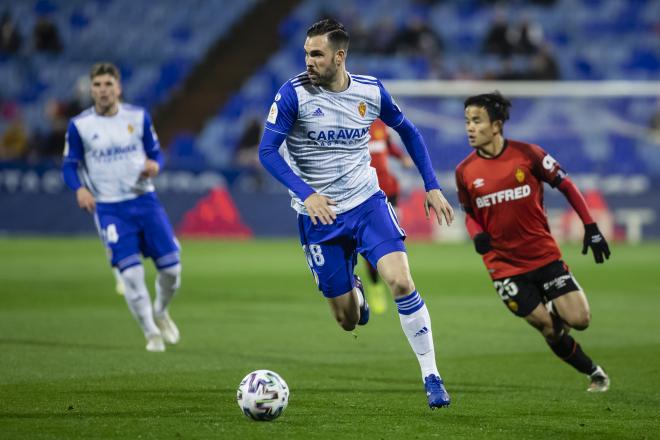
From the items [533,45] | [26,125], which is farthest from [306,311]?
[26,125]

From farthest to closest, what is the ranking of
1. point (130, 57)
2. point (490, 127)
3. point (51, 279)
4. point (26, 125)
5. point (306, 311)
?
point (130, 57) < point (26, 125) < point (51, 279) < point (306, 311) < point (490, 127)

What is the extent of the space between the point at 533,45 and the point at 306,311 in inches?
623

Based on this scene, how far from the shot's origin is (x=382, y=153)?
14141mm

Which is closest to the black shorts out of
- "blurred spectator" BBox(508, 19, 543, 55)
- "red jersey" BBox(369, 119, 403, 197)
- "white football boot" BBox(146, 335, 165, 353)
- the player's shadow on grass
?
"white football boot" BBox(146, 335, 165, 353)

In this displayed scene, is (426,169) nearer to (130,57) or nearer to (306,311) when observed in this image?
(306,311)

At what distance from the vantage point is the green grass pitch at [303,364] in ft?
22.9

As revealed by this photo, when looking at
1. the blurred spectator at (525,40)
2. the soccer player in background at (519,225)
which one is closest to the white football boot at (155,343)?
the soccer player in background at (519,225)

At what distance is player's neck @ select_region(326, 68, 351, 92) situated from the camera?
311 inches

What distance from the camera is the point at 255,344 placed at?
11.2 meters

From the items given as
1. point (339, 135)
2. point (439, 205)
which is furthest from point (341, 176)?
point (439, 205)

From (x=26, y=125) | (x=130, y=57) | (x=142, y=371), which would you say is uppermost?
(x=130, y=57)

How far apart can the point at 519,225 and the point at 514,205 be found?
0.16 m

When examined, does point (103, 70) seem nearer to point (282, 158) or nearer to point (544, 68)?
point (282, 158)

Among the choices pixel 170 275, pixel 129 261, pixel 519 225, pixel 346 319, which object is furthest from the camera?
pixel 170 275
